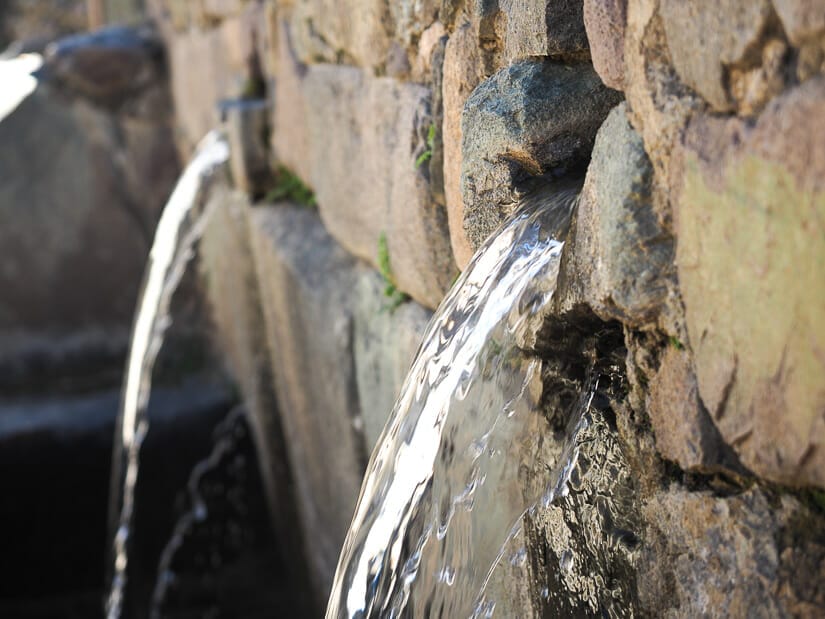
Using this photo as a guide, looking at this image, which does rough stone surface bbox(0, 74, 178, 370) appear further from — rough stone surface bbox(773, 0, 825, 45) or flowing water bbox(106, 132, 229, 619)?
rough stone surface bbox(773, 0, 825, 45)

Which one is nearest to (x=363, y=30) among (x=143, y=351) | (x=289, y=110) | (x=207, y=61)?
(x=289, y=110)

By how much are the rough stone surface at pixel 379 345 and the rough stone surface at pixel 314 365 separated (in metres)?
0.06

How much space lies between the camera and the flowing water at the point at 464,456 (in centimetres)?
128

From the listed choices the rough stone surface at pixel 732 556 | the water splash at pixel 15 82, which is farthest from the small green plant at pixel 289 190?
the water splash at pixel 15 82

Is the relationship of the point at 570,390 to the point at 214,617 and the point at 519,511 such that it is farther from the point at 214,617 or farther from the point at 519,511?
the point at 214,617

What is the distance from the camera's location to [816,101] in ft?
2.39

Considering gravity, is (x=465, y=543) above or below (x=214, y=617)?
above

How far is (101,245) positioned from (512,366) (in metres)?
4.73

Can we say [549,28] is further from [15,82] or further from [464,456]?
[15,82]

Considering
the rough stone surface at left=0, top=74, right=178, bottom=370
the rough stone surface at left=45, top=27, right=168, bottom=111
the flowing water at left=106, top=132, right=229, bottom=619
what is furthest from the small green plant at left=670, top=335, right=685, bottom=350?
the rough stone surface at left=45, top=27, right=168, bottom=111

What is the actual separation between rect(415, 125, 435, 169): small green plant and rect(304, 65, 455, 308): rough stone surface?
1 cm

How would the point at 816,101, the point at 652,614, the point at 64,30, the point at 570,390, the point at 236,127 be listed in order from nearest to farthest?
the point at 816,101 < the point at 652,614 < the point at 570,390 < the point at 236,127 < the point at 64,30

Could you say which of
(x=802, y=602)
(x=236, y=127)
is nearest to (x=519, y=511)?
(x=802, y=602)

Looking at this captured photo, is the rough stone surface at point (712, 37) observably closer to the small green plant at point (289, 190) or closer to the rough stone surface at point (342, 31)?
the rough stone surface at point (342, 31)
